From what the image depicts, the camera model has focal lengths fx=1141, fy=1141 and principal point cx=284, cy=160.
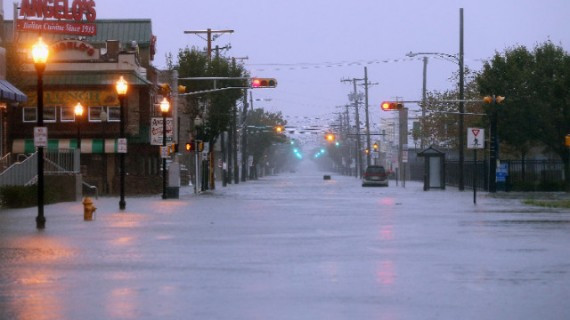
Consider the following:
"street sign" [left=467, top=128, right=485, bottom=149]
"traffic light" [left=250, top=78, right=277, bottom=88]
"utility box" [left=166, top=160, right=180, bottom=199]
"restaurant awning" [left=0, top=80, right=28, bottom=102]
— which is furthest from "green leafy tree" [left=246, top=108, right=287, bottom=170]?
"restaurant awning" [left=0, top=80, right=28, bottom=102]

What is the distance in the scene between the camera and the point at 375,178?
91.4 meters

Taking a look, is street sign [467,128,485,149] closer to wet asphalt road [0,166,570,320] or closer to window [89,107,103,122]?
wet asphalt road [0,166,570,320]

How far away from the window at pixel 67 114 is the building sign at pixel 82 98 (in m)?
0.35

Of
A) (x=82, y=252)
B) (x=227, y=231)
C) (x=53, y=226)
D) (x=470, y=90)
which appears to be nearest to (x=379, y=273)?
(x=82, y=252)

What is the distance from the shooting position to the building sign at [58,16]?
7837 cm

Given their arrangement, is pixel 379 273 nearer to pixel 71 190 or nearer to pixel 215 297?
pixel 215 297

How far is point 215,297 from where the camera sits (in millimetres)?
14125

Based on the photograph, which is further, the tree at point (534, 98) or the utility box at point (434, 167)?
the utility box at point (434, 167)

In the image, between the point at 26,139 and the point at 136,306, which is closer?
the point at 136,306

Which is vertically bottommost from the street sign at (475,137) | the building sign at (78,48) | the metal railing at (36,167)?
the metal railing at (36,167)

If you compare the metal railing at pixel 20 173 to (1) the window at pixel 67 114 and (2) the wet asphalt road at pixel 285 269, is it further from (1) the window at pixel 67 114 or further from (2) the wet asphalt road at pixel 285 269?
(1) the window at pixel 67 114

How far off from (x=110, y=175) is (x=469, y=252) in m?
54.3

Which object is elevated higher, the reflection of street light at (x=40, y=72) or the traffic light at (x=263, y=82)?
the traffic light at (x=263, y=82)

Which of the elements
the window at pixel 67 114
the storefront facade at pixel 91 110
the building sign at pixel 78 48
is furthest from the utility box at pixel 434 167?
the window at pixel 67 114
